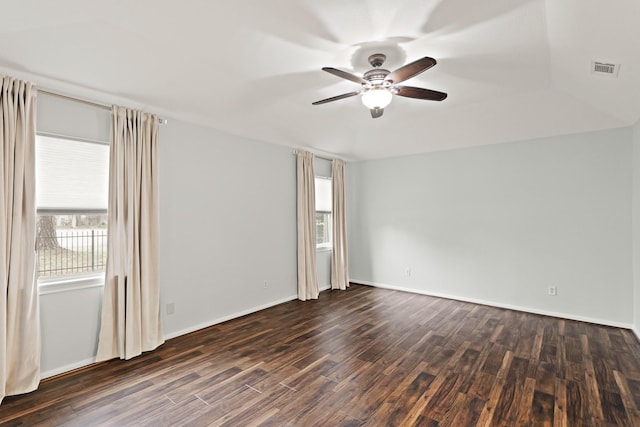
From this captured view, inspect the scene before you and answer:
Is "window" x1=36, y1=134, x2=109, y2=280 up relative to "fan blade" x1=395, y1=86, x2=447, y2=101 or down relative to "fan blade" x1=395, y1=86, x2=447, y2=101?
down

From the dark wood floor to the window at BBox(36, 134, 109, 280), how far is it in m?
1.02

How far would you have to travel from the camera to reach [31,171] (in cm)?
260

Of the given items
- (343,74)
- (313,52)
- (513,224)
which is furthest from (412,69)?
(513,224)

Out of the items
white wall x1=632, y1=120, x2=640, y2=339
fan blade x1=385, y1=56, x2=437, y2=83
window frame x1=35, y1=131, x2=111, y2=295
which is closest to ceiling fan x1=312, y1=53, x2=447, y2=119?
fan blade x1=385, y1=56, x2=437, y2=83

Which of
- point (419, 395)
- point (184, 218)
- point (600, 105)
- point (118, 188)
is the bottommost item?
point (419, 395)

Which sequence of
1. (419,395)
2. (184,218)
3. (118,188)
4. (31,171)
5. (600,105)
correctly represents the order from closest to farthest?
(419,395), (31,171), (118,188), (600,105), (184,218)

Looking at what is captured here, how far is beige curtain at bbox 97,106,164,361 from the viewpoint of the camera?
3.03 meters

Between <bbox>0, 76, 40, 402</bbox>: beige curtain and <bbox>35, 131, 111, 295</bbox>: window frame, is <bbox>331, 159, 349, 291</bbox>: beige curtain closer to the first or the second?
<bbox>35, 131, 111, 295</bbox>: window frame

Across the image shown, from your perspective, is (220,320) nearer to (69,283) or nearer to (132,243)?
(132,243)

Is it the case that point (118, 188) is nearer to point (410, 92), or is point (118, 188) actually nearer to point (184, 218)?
point (184, 218)

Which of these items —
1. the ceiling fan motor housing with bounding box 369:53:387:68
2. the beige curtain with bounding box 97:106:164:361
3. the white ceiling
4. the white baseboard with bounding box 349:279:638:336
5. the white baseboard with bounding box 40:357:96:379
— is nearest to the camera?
the white ceiling

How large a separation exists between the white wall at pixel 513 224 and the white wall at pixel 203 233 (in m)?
2.10

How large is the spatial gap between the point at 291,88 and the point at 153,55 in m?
1.29

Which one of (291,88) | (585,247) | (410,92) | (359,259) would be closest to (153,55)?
(291,88)
